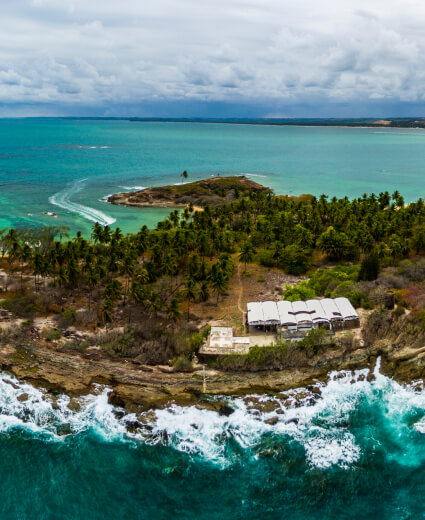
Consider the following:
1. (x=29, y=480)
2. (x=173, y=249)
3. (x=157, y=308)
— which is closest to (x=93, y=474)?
(x=29, y=480)

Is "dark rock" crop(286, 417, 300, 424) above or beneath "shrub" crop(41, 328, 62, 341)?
beneath

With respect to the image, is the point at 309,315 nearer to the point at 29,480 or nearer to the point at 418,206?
the point at 29,480

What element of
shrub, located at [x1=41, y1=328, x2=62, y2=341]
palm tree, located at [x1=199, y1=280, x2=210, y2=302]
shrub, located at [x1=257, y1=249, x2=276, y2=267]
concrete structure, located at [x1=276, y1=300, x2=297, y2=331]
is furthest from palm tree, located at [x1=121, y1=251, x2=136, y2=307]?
shrub, located at [x1=257, y1=249, x2=276, y2=267]

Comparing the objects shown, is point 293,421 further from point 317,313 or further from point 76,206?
point 76,206

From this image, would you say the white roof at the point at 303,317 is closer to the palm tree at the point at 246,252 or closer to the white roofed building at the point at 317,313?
the white roofed building at the point at 317,313

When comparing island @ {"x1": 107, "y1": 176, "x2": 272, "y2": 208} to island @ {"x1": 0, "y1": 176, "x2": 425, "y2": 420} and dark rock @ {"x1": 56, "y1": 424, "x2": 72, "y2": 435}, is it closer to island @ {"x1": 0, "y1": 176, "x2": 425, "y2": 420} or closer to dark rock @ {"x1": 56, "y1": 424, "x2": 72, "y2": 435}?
island @ {"x1": 0, "y1": 176, "x2": 425, "y2": 420}
